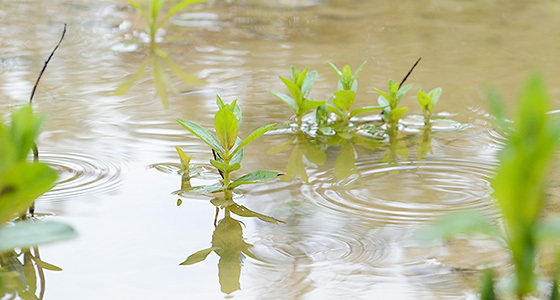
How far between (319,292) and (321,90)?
5.95 ft

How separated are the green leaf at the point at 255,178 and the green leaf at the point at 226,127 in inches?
3.9

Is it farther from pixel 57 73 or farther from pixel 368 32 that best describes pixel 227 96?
pixel 368 32

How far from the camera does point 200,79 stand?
3.34 metres

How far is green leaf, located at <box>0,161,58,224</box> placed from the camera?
1.08 m

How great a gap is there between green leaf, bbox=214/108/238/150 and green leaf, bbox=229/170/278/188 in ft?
0.33

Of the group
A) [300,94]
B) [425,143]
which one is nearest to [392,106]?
[425,143]

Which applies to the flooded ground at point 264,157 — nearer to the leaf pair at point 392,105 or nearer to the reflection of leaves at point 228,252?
the reflection of leaves at point 228,252

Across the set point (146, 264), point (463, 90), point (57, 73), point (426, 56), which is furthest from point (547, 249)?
point (57, 73)

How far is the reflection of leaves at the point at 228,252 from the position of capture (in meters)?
1.46

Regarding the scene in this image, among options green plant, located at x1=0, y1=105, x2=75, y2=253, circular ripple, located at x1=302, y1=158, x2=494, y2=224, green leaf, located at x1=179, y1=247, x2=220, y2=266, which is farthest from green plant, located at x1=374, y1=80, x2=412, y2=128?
green plant, located at x1=0, y1=105, x2=75, y2=253

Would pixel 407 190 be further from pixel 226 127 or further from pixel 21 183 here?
pixel 21 183

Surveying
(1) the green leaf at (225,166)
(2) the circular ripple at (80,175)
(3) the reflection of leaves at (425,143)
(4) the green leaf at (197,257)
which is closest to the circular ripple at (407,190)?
(3) the reflection of leaves at (425,143)

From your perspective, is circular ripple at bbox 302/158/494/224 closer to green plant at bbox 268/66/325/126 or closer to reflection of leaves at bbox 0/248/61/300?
green plant at bbox 268/66/325/126

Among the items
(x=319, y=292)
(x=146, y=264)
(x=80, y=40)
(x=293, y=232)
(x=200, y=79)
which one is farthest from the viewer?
(x=80, y=40)
